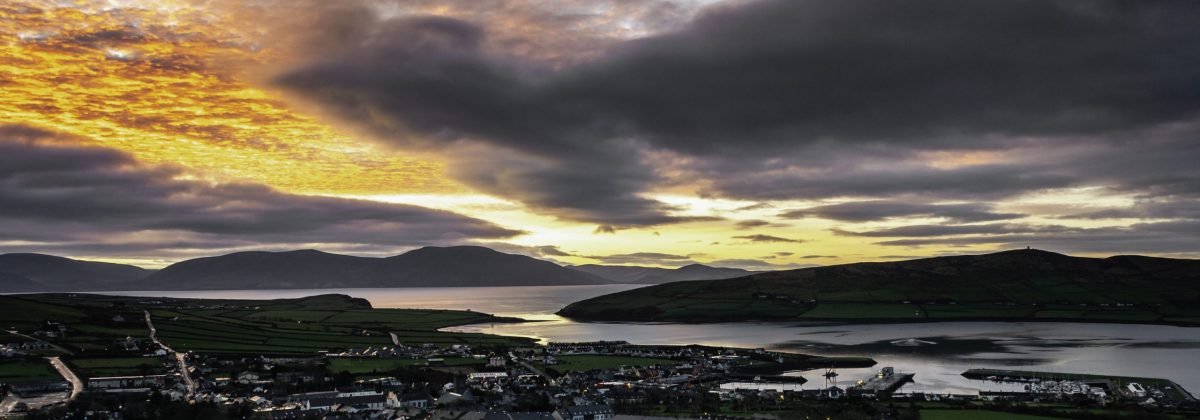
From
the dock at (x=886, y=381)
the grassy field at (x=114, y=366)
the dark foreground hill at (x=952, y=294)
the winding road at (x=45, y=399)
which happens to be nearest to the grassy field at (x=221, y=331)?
the grassy field at (x=114, y=366)

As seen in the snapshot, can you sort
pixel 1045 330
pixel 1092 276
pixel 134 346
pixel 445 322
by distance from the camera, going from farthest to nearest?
pixel 1092 276, pixel 445 322, pixel 1045 330, pixel 134 346

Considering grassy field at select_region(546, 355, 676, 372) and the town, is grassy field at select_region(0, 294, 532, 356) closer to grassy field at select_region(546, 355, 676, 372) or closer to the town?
the town

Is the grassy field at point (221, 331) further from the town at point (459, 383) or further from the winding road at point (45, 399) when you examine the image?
the winding road at point (45, 399)

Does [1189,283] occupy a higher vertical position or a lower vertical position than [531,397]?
higher

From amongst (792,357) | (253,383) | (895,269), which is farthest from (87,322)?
(895,269)

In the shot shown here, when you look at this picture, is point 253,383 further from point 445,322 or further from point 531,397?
point 445,322

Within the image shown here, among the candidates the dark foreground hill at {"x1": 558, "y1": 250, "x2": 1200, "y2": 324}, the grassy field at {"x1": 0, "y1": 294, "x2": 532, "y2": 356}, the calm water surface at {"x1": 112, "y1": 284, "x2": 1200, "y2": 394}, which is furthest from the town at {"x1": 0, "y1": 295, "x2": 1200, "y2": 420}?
the dark foreground hill at {"x1": 558, "y1": 250, "x2": 1200, "y2": 324}

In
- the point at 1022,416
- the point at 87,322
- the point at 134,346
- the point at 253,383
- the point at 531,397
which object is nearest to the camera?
the point at 1022,416
